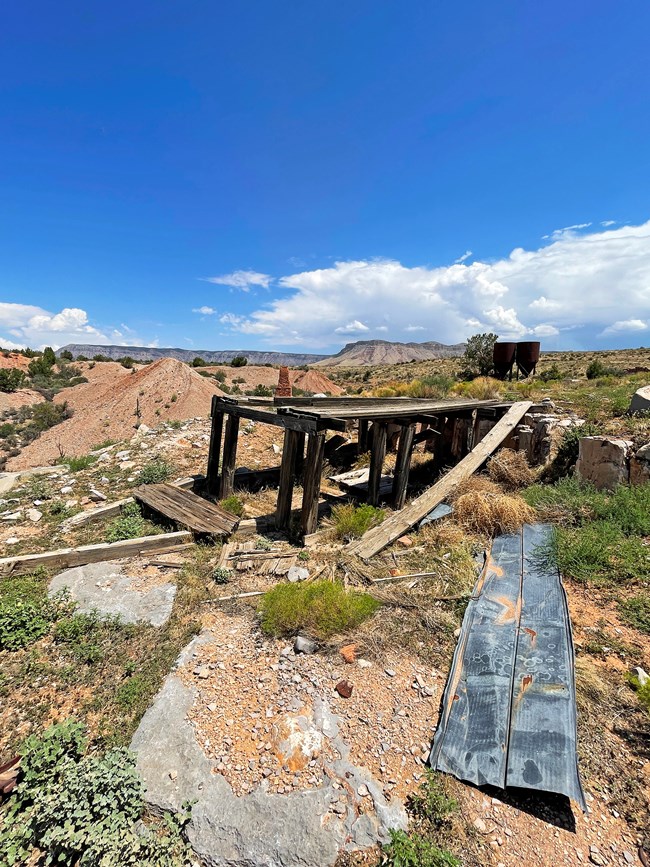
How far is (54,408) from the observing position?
20297mm

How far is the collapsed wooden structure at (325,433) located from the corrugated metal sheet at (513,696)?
2796mm

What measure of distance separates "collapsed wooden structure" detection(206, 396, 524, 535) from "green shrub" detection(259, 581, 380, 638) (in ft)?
5.65

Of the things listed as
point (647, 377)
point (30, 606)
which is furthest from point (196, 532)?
point (647, 377)

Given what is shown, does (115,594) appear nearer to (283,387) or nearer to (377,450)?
(377,450)

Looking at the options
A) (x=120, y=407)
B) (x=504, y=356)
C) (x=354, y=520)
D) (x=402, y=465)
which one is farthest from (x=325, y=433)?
(x=120, y=407)

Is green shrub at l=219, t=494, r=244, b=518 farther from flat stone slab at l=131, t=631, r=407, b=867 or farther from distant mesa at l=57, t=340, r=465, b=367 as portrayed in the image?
distant mesa at l=57, t=340, r=465, b=367

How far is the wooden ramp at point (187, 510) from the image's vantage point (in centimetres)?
595

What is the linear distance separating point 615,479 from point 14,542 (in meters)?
9.29

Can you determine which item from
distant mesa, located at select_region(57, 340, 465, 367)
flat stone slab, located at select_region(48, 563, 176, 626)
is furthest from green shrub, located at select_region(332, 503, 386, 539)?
distant mesa, located at select_region(57, 340, 465, 367)

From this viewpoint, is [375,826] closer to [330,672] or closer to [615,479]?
[330,672]

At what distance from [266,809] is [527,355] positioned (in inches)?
672

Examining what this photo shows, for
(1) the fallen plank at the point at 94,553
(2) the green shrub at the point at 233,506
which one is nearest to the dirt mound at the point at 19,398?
(2) the green shrub at the point at 233,506

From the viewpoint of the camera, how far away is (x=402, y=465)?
23.8ft

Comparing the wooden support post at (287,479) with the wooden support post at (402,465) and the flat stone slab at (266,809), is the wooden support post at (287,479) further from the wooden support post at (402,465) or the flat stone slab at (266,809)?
the flat stone slab at (266,809)
